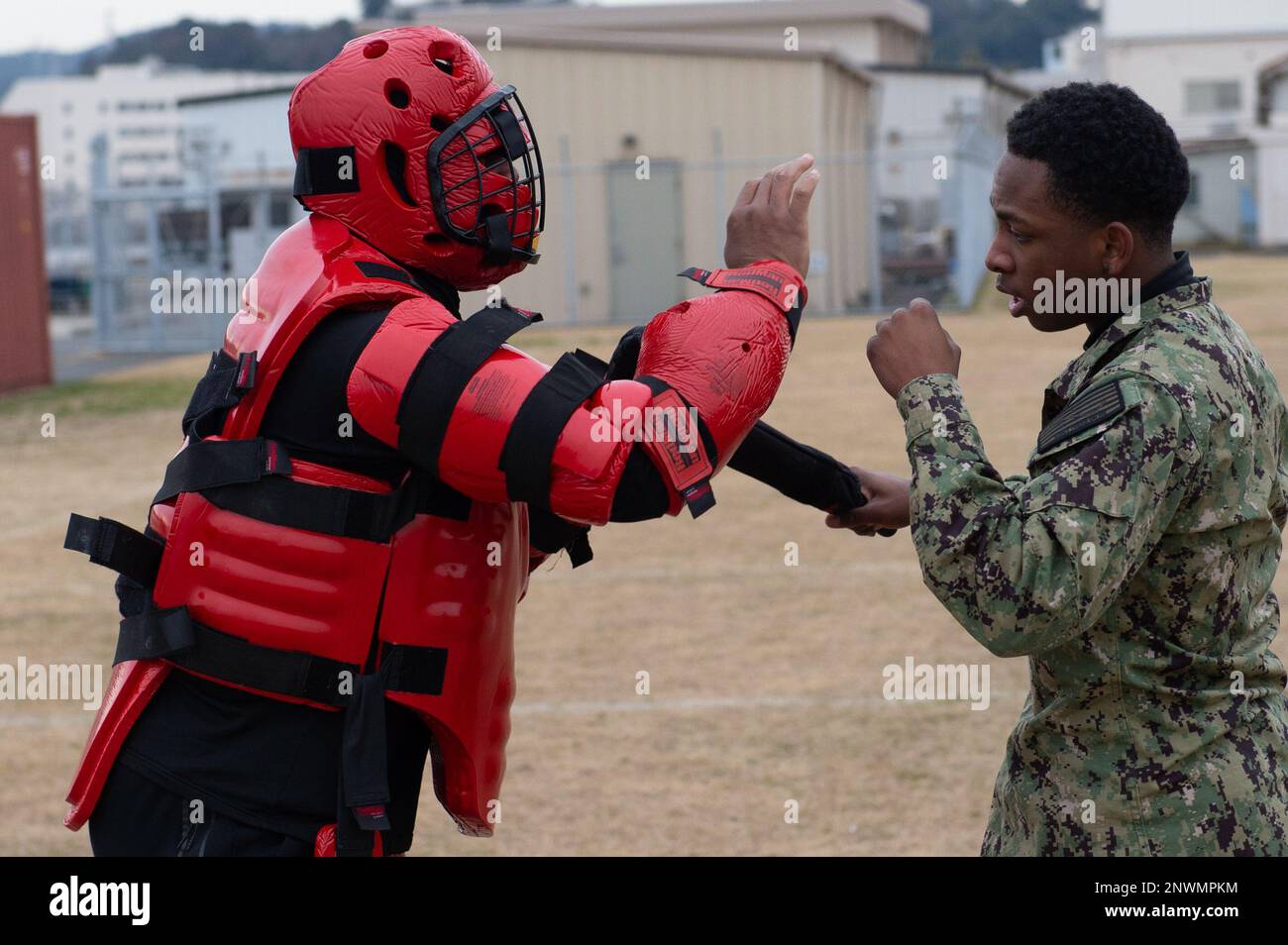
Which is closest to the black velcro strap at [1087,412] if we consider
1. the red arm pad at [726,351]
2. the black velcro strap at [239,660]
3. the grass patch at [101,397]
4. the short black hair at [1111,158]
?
the short black hair at [1111,158]

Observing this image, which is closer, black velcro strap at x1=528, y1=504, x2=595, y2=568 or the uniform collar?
the uniform collar

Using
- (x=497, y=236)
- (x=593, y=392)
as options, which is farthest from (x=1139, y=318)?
(x=497, y=236)

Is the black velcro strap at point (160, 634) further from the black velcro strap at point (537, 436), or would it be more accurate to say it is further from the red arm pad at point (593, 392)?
the black velcro strap at point (537, 436)

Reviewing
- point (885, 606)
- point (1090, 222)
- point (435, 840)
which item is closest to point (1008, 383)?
point (885, 606)

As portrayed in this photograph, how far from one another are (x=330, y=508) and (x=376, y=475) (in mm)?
106

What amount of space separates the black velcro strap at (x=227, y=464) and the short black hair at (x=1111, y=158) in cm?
139

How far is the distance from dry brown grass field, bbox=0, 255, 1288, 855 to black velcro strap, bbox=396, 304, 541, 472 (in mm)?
2937

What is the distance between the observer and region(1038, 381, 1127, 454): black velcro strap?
7.75ft

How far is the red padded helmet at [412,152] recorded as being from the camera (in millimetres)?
2850

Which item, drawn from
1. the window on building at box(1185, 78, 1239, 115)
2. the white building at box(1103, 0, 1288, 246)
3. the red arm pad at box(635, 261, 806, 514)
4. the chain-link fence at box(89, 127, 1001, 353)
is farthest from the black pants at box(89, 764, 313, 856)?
the window on building at box(1185, 78, 1239, 115)

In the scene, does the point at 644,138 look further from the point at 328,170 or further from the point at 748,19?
the point at 328,170

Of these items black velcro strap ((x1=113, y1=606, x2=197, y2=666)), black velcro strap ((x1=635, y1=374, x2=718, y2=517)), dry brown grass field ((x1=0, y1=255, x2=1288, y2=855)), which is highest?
black velcro strap ((x1=635, y1=374, x2=718, y2=517))

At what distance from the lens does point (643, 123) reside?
28.3m

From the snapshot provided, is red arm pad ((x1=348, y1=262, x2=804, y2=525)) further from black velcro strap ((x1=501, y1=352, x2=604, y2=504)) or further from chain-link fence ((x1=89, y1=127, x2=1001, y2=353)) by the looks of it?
chain-link fence ((x1=89, y1=127, x2=1001, y2=353))
